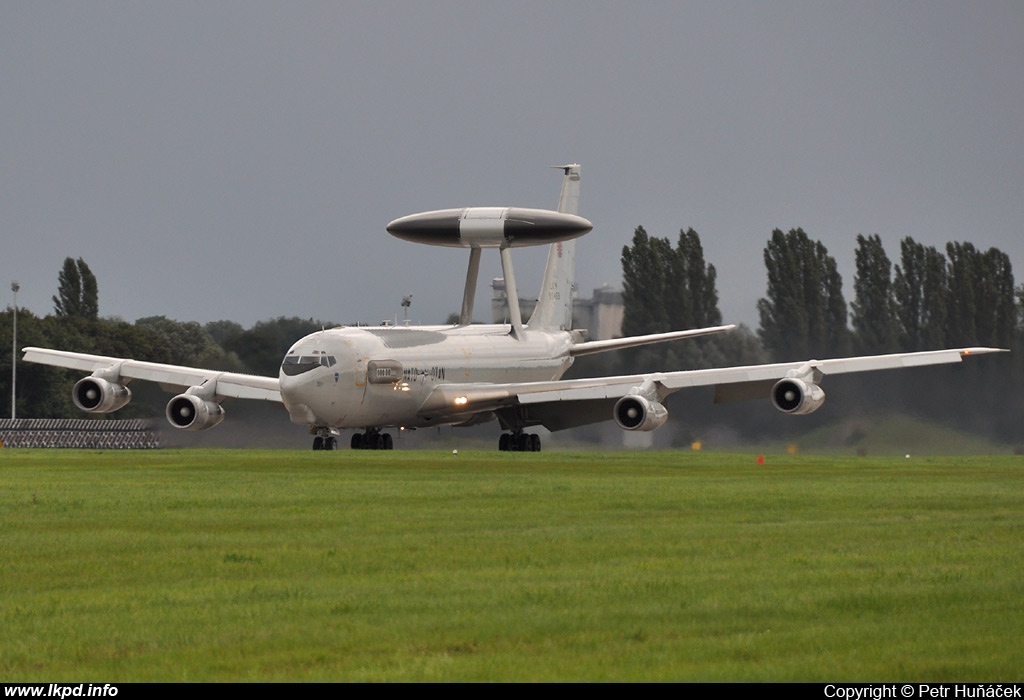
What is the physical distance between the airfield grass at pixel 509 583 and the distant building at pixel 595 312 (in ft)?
140

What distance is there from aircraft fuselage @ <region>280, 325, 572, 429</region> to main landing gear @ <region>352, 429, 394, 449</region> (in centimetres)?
109

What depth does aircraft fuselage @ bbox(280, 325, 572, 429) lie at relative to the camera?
49688 mm

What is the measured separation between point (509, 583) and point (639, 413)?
34.1 meters

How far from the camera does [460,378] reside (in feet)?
186

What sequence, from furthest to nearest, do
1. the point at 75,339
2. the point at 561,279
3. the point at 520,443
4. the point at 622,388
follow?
the point at 75,339, the point at 561,279, the point at 520,443, the point at 622,388

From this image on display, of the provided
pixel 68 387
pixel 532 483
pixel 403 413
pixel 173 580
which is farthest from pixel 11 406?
pixel 173 580

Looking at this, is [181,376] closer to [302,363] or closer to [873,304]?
[302,363]

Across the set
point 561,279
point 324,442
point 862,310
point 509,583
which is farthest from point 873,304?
point 509,583

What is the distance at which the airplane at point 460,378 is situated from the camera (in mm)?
49906

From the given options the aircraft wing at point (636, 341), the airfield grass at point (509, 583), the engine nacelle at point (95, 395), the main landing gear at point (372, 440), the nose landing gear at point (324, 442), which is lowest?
the airfield grass at point (509, 583)

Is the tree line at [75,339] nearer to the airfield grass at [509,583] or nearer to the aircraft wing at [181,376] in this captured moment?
the aircraft wing at [181,376]

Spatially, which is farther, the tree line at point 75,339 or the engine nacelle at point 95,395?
the tree line at point 75,339

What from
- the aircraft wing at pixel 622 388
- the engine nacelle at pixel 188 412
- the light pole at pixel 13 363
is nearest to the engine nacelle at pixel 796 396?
the aircraft wing at pixel 622 388

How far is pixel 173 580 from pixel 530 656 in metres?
5.58
